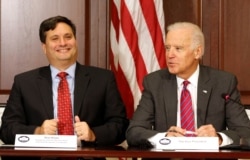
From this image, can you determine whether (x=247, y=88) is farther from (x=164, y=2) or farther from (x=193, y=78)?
(x=193, y=78)

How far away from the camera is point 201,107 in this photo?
3.02 meters

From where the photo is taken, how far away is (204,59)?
4.23m

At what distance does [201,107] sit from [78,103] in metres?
0.71

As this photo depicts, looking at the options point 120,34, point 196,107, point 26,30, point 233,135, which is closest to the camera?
point 233,135

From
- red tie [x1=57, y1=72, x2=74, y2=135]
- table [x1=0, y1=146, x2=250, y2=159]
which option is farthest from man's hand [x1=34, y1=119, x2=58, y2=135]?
table [x1=0, y1=146, x2=250, y2=159]

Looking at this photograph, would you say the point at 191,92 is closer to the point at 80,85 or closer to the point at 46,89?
the point at 80,85

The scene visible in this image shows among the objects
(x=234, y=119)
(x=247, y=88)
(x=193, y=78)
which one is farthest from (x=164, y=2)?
(x=234, y=119)

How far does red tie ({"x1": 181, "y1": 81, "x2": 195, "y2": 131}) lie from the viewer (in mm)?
2998

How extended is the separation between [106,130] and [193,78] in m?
0.57

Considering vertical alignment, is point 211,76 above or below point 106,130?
above

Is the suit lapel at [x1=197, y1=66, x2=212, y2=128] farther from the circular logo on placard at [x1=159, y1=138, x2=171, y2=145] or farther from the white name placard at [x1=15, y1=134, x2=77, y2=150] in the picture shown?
the white name placard at [x1=15, y1=134, x2=77, y2=150]

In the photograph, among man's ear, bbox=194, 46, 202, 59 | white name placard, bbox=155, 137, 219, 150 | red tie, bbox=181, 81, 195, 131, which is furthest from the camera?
man's ear, bbox=194, 46, 202, 59

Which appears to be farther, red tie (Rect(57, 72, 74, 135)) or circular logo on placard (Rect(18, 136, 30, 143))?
red tie (Rect(57, 72, 74, 135))

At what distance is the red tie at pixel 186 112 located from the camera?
2998mm
